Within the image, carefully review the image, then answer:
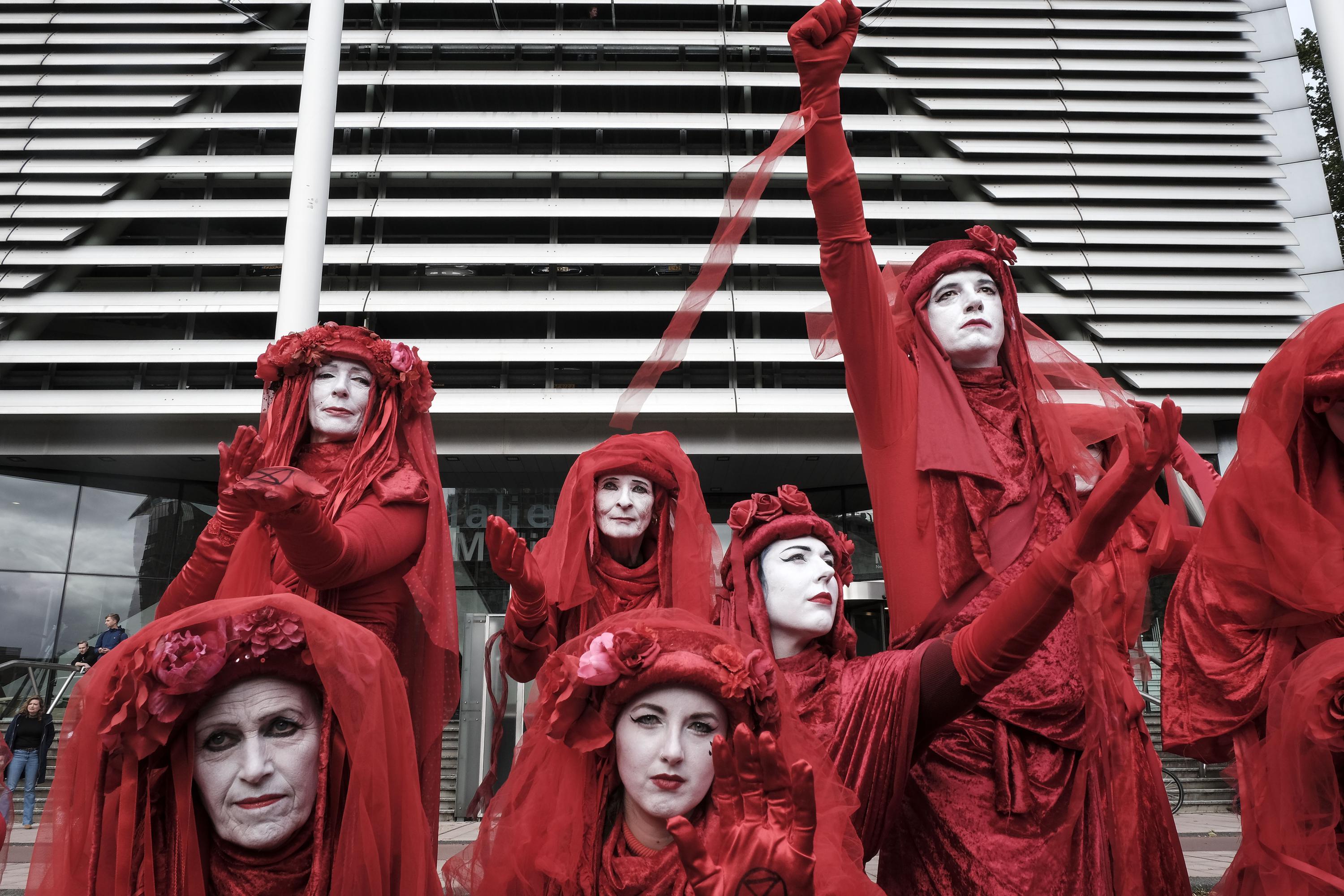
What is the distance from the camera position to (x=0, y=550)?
11.7 m

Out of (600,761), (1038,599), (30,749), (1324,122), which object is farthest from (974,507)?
(1324,122)

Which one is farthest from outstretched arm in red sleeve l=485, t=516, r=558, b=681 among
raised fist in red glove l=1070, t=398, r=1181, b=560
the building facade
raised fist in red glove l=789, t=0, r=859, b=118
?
the building facade

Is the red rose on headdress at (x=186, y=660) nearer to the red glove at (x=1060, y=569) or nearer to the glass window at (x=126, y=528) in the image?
the red glove at (x=1060, y=569)

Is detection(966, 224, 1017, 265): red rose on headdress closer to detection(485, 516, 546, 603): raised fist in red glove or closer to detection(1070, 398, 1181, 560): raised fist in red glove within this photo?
detection(1070, 398, 1181, 560): raised fist in red glove

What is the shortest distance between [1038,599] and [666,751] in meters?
0.80

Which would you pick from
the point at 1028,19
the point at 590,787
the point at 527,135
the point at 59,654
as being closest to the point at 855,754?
the point at 590,787

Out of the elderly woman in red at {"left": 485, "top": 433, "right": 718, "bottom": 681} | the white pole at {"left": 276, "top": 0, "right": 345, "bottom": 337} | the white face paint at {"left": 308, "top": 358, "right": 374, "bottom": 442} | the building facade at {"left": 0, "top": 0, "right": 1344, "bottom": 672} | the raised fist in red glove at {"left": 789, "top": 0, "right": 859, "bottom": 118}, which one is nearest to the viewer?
the raised fist in red glove at {"left": 789, "top": 0, "right": 859, "bottom": 118}

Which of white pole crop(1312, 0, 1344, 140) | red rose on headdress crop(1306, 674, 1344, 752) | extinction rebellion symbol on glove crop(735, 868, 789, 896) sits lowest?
extinction rebellion symbol on glove crop(735, 868, 789, 896)

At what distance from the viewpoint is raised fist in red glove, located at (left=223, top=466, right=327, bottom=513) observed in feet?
7.59

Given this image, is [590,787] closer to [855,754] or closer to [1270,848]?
[855,754]

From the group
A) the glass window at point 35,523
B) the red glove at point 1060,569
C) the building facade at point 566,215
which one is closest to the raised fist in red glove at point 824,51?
the red glove at point 1060,569

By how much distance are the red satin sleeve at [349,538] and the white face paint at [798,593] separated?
3.65 ft

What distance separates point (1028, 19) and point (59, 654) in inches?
545

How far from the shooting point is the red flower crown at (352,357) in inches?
126
